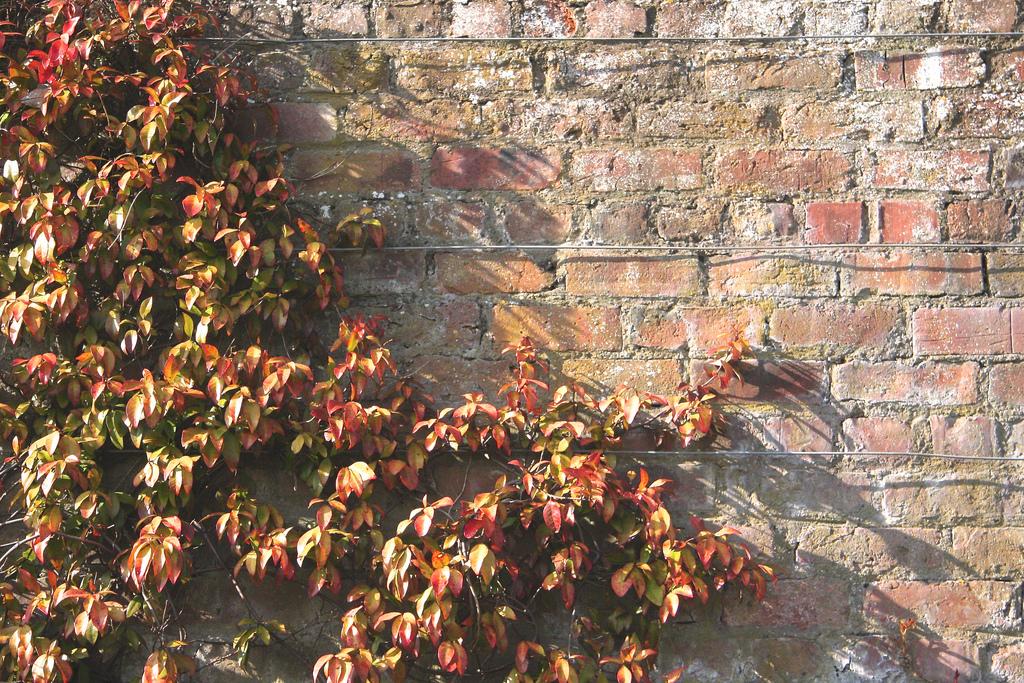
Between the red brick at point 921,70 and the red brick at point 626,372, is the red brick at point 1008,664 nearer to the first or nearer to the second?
the red brick at point 626,372

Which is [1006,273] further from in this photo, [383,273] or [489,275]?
[383,273]

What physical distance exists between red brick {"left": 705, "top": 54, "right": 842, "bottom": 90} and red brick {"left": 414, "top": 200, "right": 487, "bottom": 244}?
2.19 ft

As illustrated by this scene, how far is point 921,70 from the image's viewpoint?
2.51 metres

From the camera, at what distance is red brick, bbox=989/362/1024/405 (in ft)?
7.96

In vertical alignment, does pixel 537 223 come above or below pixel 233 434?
above

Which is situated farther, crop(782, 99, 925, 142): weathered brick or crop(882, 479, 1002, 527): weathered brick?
crop(782, 99, 925, 142): weathered brick

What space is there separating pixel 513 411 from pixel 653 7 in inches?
42.4

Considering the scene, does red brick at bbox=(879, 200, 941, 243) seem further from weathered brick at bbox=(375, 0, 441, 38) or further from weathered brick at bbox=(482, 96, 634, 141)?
weathered brick at bbox=(375, 0, 441, 38)

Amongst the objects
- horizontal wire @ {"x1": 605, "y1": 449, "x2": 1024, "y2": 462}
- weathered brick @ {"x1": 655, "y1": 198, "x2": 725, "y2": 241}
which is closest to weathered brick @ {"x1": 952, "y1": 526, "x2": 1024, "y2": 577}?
horizontal wire @ {"x1": 605, "y1": 449, "x2": 1024, "y2": 462}

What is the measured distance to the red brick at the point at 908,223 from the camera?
2469 millimetres

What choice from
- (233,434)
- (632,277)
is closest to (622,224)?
(632,277)

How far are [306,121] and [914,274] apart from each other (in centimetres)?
154

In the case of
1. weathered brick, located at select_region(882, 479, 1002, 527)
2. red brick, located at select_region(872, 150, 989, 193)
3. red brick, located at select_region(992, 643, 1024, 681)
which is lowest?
red brick, located at select_region(992, 643, 1024, 681)

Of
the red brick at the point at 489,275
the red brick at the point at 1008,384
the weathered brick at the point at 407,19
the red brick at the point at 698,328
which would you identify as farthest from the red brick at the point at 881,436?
the weathered brick at the point at 407,19
